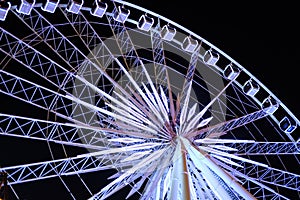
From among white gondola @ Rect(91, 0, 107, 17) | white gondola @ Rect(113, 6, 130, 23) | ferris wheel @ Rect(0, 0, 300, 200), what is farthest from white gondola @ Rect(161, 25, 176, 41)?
white gondola @ Rect(91, 0, 107, 17)

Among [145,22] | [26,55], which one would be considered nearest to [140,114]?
[145,22]

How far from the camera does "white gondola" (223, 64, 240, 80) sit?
20.5 m

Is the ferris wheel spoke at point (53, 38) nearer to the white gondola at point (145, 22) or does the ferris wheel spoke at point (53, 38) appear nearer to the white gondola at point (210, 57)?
the white gondola at point (145, 22)

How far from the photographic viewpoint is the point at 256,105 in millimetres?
22688

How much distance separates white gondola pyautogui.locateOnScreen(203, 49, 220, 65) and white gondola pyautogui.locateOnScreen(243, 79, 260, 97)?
1652 mm

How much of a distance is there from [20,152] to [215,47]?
12.4 meters

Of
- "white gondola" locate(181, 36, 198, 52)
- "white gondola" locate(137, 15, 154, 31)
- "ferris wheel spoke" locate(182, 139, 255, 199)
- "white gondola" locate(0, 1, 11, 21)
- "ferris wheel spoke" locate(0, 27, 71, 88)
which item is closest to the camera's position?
"ferris wheel spoke" locate(182, 139, 255, 199)

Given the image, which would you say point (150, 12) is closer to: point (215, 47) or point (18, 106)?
point (215, 47)

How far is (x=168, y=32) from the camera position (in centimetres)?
1989

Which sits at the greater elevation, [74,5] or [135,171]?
[74,5]

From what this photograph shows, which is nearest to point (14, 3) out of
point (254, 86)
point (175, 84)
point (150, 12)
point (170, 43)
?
point (150, 12)

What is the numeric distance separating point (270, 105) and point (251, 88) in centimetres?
112

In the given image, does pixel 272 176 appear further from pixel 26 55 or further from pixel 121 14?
pixel 26 55

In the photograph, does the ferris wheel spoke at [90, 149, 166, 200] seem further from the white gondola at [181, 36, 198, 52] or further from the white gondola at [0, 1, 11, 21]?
the white gondola at [0, 1, 11, 21]
